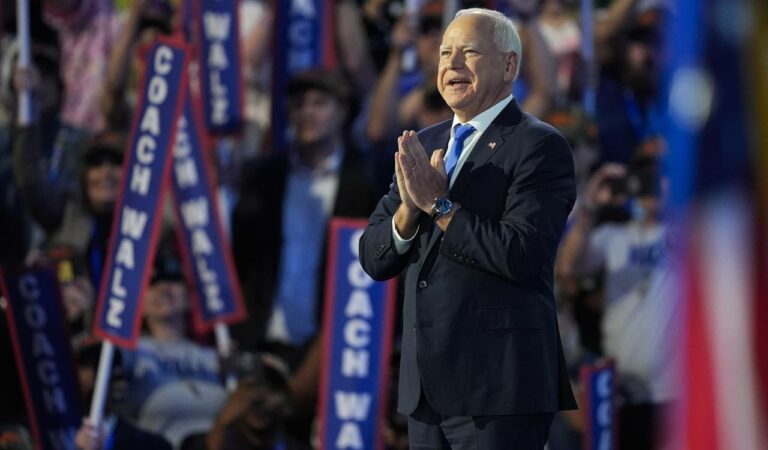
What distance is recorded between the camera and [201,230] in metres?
4.22

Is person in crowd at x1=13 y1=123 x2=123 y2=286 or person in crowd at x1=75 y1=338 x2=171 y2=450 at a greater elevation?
person in crowd at x1=13 y1=123 x2=123 y2=286

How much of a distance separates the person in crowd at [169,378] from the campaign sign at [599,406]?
1368 mm

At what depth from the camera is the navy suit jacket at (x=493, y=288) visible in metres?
1.66

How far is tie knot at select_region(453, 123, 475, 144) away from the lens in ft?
5.83

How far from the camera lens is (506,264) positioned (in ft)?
5.32

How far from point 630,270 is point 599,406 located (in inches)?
19.5

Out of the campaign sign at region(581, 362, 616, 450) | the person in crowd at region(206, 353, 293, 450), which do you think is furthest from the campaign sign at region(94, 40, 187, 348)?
the campaign sign at region(581, 362, 616, 450)

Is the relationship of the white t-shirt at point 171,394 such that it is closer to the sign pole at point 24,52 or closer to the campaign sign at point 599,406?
the sign pole at point 24,52

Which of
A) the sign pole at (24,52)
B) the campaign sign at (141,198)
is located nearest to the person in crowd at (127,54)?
the campaign sign at (141,198)

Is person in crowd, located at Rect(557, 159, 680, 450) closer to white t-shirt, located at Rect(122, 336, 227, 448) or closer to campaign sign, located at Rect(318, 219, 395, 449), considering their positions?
campaign sign, located at Rect(318, 219, 395, 449)

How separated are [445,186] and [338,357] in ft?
8.20

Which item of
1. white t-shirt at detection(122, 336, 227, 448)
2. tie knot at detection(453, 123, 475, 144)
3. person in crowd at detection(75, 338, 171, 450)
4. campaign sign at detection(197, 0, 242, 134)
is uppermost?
campaign sign at detection(197, 0, 242, 134)

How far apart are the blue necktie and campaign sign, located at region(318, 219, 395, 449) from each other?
2264 mm

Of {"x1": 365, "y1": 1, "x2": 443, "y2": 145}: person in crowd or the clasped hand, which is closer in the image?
the clasped hand
